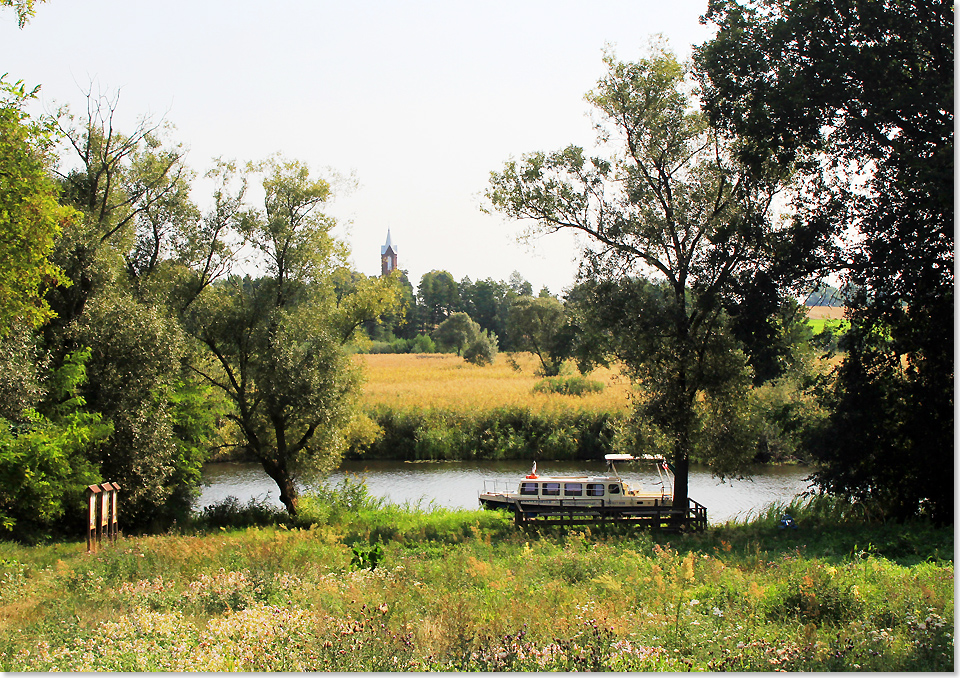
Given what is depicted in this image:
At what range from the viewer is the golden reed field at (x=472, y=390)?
1460 inches

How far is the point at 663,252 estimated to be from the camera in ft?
63.9

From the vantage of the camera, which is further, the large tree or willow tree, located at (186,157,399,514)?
willow tree, located at (186,157,399,514)

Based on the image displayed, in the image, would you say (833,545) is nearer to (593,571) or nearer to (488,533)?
(593,571)

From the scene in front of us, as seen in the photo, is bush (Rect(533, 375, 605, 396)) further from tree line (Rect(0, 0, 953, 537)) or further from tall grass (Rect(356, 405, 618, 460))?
tree line (Rect(0, 0, 953, 537))

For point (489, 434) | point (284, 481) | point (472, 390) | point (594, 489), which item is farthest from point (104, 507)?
point (472, 390)

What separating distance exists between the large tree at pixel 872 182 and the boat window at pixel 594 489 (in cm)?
666

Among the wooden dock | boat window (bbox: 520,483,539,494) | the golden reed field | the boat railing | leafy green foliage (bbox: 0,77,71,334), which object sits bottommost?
the boat railing

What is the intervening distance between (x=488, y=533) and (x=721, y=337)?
764cm

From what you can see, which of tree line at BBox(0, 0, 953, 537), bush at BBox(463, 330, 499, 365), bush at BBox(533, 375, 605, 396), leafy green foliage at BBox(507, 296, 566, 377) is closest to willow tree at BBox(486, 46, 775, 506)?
tree line at BBox(0, 0, 953, 537)

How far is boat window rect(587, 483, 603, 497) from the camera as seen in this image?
22.7m

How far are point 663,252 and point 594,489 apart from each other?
770 cm

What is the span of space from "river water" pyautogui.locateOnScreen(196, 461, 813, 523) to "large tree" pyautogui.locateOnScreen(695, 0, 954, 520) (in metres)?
6.57

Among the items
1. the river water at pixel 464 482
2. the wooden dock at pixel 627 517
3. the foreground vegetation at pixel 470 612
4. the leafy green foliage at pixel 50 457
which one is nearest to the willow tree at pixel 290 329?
the river water at pixel 464 482

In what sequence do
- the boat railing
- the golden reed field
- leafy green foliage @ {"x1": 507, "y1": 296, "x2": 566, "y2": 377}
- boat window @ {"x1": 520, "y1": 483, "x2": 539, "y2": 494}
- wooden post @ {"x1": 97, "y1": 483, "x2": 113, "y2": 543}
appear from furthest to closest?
leafy green foliage @ {"x1": 507, "y1": 296, "x2": 566, "y2": 377}
the golden reed field
the boat railing
boat window @ {"x1": 520, "y1": 483, "x2": 539, "y2": 494}
wooden post @ {"x1": 97, "y1": 483, "x2": 113, "y2": 543}
